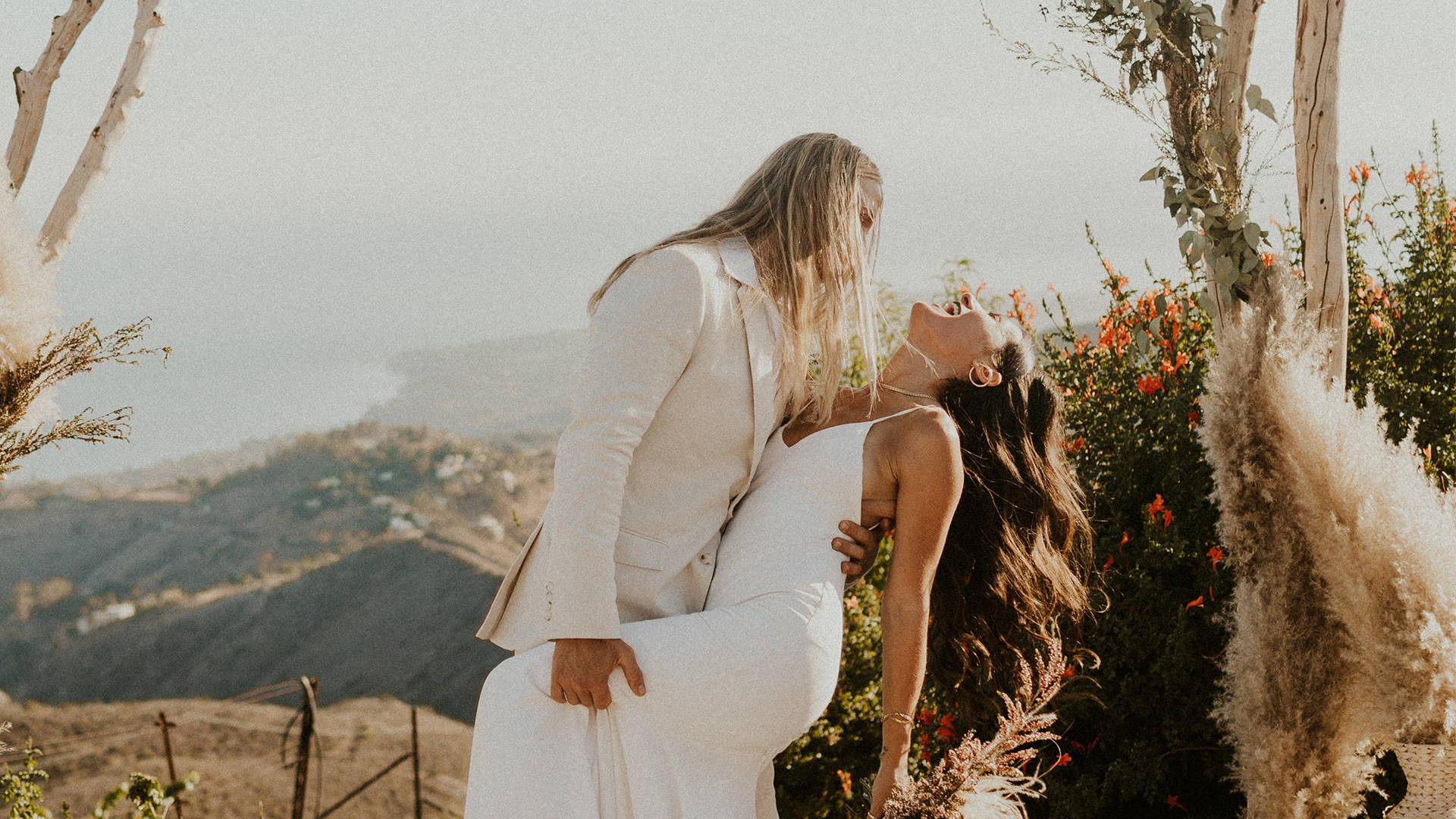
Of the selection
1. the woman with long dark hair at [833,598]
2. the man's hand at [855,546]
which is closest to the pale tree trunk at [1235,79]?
the woman with long dark hair at [833,598]

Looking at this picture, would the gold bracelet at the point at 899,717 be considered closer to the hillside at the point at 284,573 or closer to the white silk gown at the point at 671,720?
the white silk gown at the point at 671,720

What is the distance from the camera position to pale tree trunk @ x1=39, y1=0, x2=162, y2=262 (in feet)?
8.91

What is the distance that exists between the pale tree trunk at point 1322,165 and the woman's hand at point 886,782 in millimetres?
1572

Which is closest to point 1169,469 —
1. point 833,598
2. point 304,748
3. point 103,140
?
point 833,598

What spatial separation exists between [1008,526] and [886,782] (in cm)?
83

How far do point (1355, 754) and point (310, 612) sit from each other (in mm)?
19602

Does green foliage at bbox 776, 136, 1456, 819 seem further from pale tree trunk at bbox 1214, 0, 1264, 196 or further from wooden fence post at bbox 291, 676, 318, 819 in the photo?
wooden fence post at bbox 291, 676, 318, 819

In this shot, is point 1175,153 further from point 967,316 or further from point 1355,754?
point 1355,754

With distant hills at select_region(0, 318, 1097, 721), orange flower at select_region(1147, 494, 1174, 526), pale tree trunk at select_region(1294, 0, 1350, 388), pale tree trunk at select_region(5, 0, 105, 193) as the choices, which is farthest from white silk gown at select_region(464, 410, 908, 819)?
distant hills at select_region(0, 318, 1097, 721)

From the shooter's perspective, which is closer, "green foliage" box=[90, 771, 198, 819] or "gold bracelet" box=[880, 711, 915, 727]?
"green foliage" box=[90, 771, 198, 819]

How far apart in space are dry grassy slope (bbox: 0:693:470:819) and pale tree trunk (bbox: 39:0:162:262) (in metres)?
7.21

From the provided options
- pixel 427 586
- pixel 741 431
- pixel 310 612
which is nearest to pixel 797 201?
pixel 741 431

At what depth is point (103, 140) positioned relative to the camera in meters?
2.79

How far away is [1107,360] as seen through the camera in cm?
358
